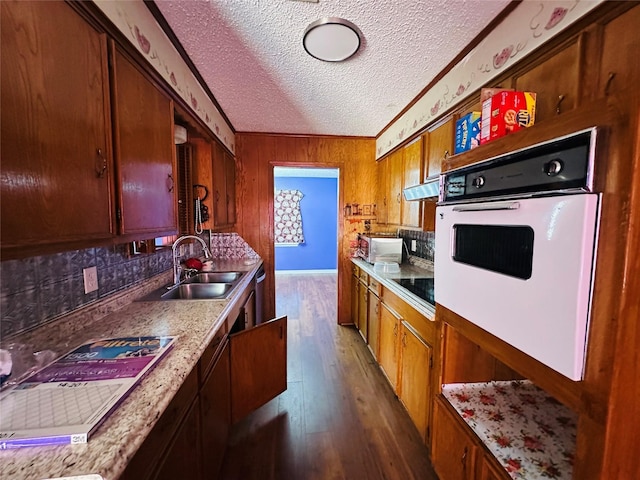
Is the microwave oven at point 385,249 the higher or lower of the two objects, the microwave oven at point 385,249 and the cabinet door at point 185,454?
the higher

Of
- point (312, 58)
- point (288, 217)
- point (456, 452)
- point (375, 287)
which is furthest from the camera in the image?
point (288, 217)

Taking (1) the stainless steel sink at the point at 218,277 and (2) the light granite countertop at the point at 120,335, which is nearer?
(2) the light granite countertop at the point at 120,335

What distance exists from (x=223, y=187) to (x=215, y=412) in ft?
6.56

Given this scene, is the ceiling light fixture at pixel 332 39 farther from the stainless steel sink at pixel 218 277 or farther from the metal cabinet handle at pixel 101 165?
the stainless steel sink at pixel 218 277

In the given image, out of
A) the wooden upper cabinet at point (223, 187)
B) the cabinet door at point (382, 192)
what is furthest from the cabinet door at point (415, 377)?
the wooden upper cabinet at point (223, 187)

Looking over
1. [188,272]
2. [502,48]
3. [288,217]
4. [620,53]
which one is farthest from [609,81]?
[288,217]

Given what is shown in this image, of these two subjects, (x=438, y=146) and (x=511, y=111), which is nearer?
(x=511, y=111)

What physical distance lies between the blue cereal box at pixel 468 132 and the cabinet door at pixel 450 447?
1.25 metres

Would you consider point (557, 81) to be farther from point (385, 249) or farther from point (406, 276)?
point (385, 249)

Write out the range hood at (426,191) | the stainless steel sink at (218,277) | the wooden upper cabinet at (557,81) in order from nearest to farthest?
1. the wooden upper cabinet at (557,81)
2. the range hood at (426,191)
3. the stainless steel sink at (218,277)

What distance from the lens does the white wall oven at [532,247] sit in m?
0.66

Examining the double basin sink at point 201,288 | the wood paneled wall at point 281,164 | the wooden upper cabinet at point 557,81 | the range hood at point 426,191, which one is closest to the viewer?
the wooden upper cabinet at point 557,81

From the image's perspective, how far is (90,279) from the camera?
1.24 m

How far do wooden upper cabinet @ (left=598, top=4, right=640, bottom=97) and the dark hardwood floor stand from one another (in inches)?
76.2
